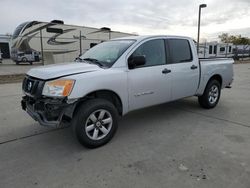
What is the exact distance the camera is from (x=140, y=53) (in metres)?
4.13

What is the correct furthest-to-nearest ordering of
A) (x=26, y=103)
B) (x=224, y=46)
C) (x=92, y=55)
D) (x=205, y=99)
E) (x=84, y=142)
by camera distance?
(x=224, y=46) < (x=205, y=99) < (x=92, y=55) < (x=26, y=103) < (x=84, y=142)

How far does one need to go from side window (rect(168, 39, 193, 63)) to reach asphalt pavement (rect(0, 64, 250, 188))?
134 centimetres

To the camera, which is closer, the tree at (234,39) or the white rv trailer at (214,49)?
the white rv trailer at (214,49)

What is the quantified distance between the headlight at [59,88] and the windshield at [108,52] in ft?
2.77

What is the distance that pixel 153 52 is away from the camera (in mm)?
4344

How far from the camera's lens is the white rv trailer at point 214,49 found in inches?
1173

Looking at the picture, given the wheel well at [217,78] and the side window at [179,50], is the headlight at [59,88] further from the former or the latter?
the wheel well at [217,78]

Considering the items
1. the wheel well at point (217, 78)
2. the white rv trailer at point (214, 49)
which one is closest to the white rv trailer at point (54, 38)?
the wheel well at point (217, 78)

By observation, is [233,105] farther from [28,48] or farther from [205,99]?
[28,48]

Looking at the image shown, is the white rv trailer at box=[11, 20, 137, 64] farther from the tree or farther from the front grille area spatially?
the tree

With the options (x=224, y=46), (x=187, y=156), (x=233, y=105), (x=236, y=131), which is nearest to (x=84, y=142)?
(x=187, y=156)

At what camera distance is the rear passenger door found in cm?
462

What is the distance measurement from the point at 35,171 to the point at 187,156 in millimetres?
2143

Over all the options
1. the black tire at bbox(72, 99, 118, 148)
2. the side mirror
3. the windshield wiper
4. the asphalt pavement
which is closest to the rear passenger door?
the asphalt pavement
